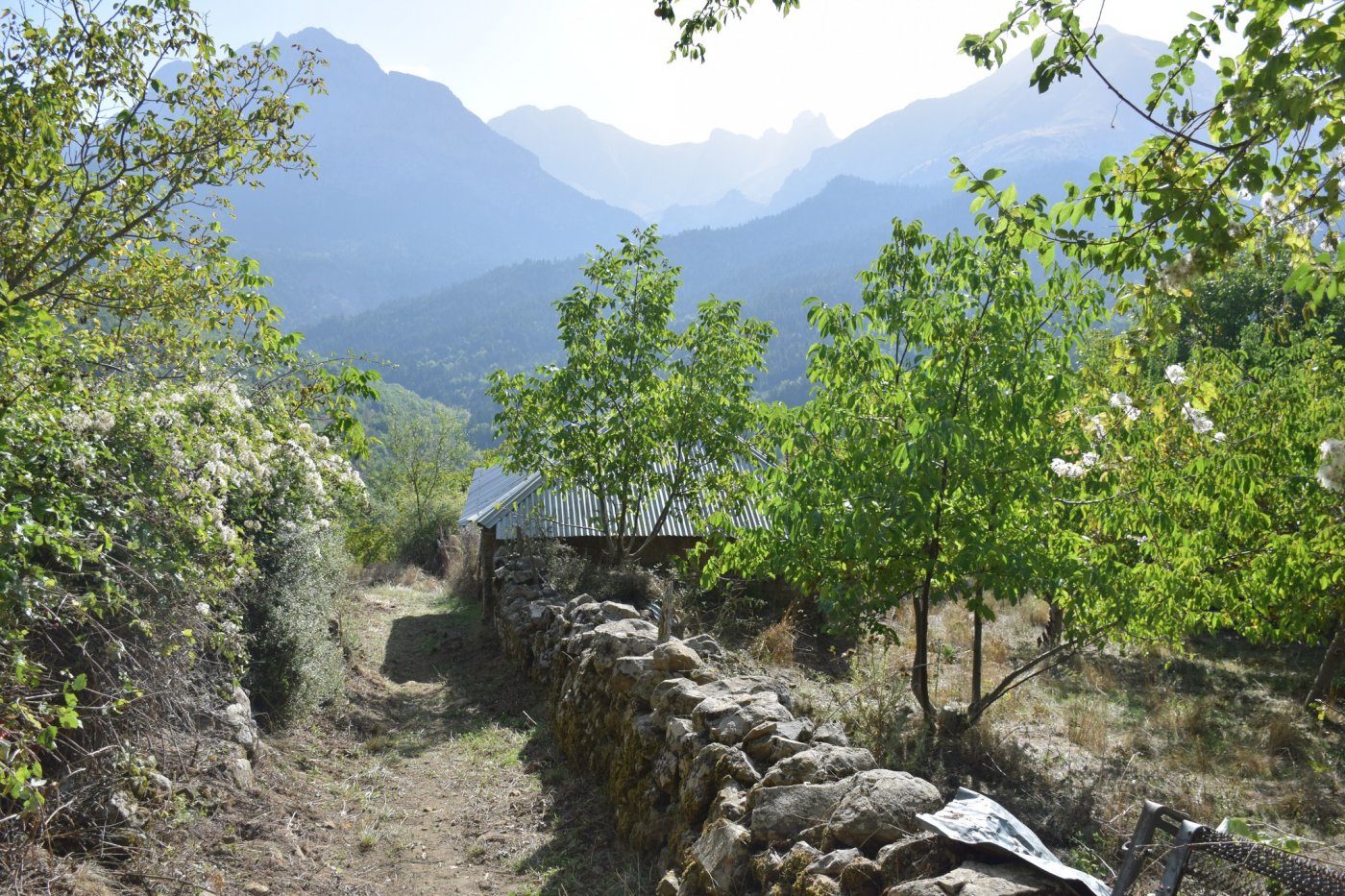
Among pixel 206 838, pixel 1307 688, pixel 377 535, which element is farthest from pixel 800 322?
pixel 206 838

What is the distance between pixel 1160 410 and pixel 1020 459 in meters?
2.18

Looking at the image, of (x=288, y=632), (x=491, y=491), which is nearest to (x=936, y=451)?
(x=288, y=632)

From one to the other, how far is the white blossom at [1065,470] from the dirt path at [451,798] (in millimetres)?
4364

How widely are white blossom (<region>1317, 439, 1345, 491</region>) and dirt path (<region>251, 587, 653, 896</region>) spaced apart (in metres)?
4.41

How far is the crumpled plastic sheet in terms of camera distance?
3.06 meters

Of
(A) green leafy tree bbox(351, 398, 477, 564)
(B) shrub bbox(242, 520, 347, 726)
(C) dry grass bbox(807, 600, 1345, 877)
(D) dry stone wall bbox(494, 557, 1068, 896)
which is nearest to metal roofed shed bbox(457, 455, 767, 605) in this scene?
(C) dry grass bbox(807, 600, 1345, 877)

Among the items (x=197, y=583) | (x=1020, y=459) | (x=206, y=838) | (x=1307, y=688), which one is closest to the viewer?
(x=197, y=583)

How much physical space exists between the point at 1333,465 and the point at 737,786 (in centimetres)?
345

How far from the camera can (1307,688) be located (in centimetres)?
1129

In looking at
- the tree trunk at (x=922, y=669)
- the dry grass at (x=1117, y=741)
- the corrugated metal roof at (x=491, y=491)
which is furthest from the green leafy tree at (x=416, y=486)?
the tree trunk at (x=922, y=669)

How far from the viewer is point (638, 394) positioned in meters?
14.0

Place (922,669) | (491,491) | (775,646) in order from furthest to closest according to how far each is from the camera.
A: (491,491) → (775,646) → (922,669)

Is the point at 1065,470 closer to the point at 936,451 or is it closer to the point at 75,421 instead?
the point at 936,451

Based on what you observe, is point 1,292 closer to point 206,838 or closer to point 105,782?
point 105,782
